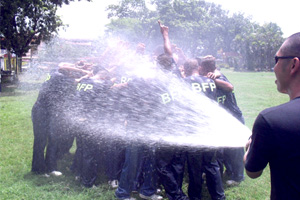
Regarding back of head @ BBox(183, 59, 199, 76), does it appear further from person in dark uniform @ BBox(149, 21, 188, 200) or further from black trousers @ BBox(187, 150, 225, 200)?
black trousers @ BBox(187, 150, 225, 200)

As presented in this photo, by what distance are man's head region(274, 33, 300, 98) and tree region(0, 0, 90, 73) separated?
18.9m

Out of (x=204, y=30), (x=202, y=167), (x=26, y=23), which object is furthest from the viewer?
(x=204, y=30)

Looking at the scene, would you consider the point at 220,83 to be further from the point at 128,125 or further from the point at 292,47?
the point at 292,47

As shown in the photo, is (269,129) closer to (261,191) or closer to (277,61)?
(277,61)

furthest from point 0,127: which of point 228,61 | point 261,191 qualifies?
point 228,61

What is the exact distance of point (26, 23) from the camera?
20266 millimetres

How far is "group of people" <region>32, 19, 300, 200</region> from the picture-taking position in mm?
4543

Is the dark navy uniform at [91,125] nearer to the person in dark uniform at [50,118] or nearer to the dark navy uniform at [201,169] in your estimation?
the person in dark uniform at [50,118]

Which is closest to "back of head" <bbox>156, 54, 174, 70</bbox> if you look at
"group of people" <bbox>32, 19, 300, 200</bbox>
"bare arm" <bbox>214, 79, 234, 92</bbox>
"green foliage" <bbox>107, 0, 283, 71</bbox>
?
"group of people" <bbox>32, 19, 300, 200</bbox>

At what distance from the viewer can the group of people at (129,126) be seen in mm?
4543

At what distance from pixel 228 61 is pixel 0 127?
5567 cm

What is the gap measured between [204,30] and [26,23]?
18.7 metres

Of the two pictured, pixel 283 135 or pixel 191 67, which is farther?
pixel 191 67

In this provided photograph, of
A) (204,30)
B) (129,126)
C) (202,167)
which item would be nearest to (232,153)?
(202,167)
